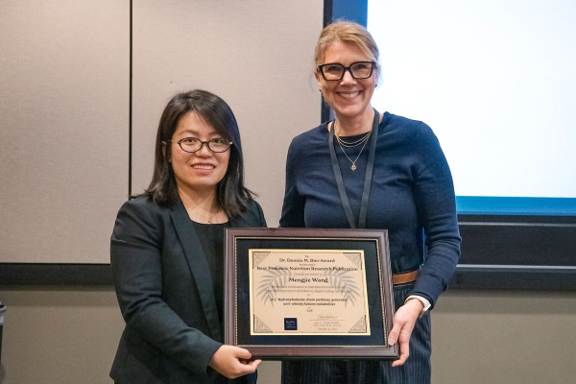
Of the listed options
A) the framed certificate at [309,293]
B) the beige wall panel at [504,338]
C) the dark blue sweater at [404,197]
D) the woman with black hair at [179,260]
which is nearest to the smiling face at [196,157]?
the woman with black hair at [179,260]

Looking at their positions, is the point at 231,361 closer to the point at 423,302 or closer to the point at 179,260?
the point at 179,260

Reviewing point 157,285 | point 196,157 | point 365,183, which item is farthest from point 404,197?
point 157,285

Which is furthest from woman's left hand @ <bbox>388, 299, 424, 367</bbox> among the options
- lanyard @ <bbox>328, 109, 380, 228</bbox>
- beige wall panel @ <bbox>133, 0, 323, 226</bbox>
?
beige wall panel @ <bbox>133, 0, 323, 226</bbox>

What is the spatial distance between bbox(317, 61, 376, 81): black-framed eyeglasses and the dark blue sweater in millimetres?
148

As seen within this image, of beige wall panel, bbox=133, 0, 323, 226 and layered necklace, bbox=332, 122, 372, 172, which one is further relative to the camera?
beige wall panel, bbox=133, 0, 323, 226

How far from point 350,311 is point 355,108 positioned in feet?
1.68

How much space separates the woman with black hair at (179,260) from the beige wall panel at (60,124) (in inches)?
40.6

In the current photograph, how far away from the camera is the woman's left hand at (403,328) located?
4.00 ft

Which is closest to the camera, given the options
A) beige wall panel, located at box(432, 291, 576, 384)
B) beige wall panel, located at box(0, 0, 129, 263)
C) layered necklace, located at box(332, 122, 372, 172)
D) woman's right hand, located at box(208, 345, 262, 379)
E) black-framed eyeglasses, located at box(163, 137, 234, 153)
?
woman's right hand, located at box(208, 345, 262, 379)

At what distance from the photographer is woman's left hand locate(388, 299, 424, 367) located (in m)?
1.22

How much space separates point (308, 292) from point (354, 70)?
0.58 m

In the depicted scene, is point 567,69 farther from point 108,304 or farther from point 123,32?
point 108,304

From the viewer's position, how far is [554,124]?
2.31 meters

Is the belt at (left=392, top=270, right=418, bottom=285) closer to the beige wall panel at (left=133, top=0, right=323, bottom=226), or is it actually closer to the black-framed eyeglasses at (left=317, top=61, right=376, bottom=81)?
the black-framed eyeglasses at (left=317, top=61, right=376, bottom=81)
